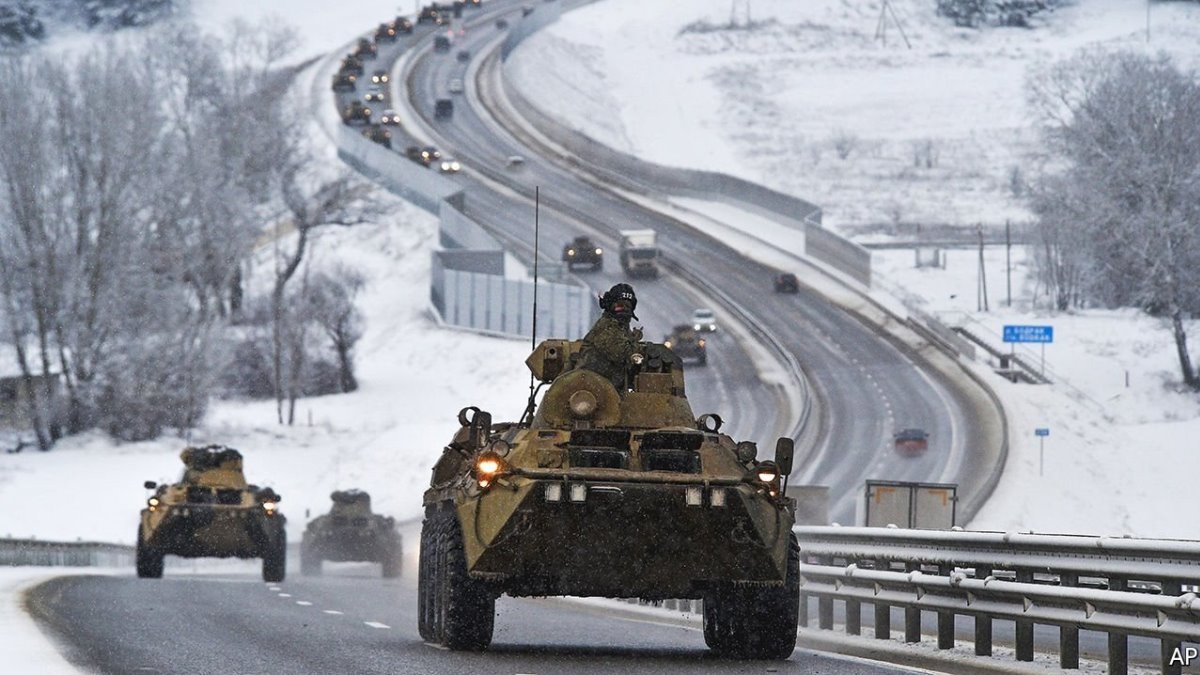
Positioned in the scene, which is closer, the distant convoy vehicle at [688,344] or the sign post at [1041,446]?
the sign post at [1041,446]

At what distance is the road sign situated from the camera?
2726 inches

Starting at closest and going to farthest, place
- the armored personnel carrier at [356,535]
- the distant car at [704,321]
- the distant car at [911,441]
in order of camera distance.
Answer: the armored personnel carrier at [356,535] → the distant car at [911,441] → the distant car at [704,321]

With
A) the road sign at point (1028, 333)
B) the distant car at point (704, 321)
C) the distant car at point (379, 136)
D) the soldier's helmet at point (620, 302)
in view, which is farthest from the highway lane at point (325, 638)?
the distant car at point (379, 136)

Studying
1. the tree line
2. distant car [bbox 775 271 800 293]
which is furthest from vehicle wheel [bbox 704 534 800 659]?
distant car [bbox 775 271 800 293]

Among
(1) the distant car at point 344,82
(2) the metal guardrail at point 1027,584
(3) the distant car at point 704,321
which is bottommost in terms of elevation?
(2) the metal guardrail at point 1027,584

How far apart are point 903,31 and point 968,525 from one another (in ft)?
400

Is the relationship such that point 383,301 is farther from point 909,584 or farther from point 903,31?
point 903,31

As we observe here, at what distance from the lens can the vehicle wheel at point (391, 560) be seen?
38.4 m

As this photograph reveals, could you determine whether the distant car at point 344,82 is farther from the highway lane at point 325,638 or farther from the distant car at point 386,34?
the highway lane at point 325,638

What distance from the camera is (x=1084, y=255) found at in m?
83.6

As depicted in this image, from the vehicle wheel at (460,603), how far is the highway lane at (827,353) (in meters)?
39.5

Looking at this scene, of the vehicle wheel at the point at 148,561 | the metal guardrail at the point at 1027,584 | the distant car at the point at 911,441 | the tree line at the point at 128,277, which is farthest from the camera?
the tree line at the point at 128,277

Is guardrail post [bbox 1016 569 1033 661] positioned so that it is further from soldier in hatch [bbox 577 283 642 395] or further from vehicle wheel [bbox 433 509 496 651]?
vehicle wheel [bbox 433 509 496 651]

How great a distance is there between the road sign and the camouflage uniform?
5355cm
